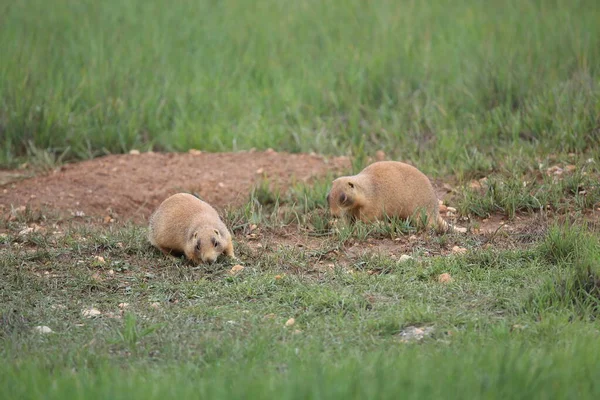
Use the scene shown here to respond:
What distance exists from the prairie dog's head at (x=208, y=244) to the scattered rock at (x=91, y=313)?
94 centimetres

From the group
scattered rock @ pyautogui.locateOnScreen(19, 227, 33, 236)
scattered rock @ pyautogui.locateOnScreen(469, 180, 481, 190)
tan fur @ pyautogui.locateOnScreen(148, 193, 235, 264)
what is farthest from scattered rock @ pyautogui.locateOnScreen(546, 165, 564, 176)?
scattered rock @ pyautogui.locateOnScreen(19, 227, 33, 236)

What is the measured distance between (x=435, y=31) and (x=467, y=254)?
6218 millimetres

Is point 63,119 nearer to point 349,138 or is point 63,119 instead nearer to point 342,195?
point 349,138

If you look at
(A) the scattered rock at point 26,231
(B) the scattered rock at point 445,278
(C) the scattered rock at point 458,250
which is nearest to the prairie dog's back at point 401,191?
(C) the scattered rock at point 458,250

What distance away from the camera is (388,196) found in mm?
6730

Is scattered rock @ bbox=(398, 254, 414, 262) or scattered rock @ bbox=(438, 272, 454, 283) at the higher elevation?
scattered rock @ bbox=(438, 272, 454, 283)

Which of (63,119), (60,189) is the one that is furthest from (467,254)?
(63,119)

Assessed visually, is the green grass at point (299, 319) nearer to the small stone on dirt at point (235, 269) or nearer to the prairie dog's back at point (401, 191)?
the small stone on dirt at point (235, 269)

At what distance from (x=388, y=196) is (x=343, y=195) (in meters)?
0.36

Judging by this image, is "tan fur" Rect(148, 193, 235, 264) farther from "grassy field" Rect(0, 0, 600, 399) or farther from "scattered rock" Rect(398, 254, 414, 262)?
"scattered rock" Rect(398, 254, 414, 262)

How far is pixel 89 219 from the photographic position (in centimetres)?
759

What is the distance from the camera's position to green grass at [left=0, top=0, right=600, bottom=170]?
28.9ft

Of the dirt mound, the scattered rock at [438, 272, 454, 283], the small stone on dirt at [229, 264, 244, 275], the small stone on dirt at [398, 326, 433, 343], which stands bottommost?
the dirt mound

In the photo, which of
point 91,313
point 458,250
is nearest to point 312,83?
point 458,250
